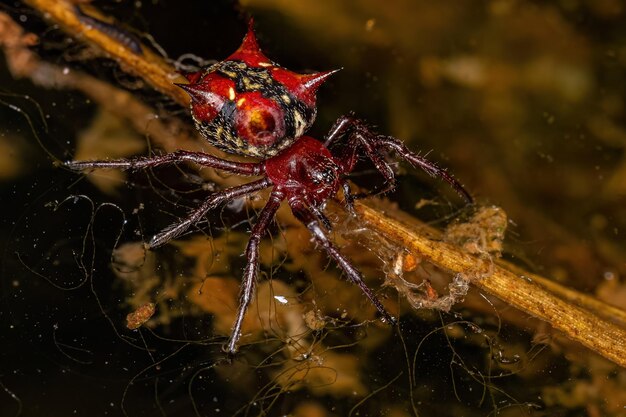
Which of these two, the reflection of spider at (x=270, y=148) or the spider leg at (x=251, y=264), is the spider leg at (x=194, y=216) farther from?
the spider leg at (x=251, y=264)

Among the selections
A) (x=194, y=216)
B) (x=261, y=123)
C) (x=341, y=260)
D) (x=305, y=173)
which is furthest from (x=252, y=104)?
(x=341, y=260)

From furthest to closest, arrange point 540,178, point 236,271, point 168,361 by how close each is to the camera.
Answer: point 540,178
point 236,271
point 168,361

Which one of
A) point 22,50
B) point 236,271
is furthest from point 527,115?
point 22,50

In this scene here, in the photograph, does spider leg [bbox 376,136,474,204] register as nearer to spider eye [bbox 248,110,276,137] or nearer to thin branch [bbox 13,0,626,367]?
thin branch [bbox 13,0,626,367]

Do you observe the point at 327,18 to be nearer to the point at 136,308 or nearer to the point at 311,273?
the point at 311,273

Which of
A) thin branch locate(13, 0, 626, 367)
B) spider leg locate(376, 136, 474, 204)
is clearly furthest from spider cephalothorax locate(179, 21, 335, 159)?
thin branch locate(13, 0, 626, 367)
